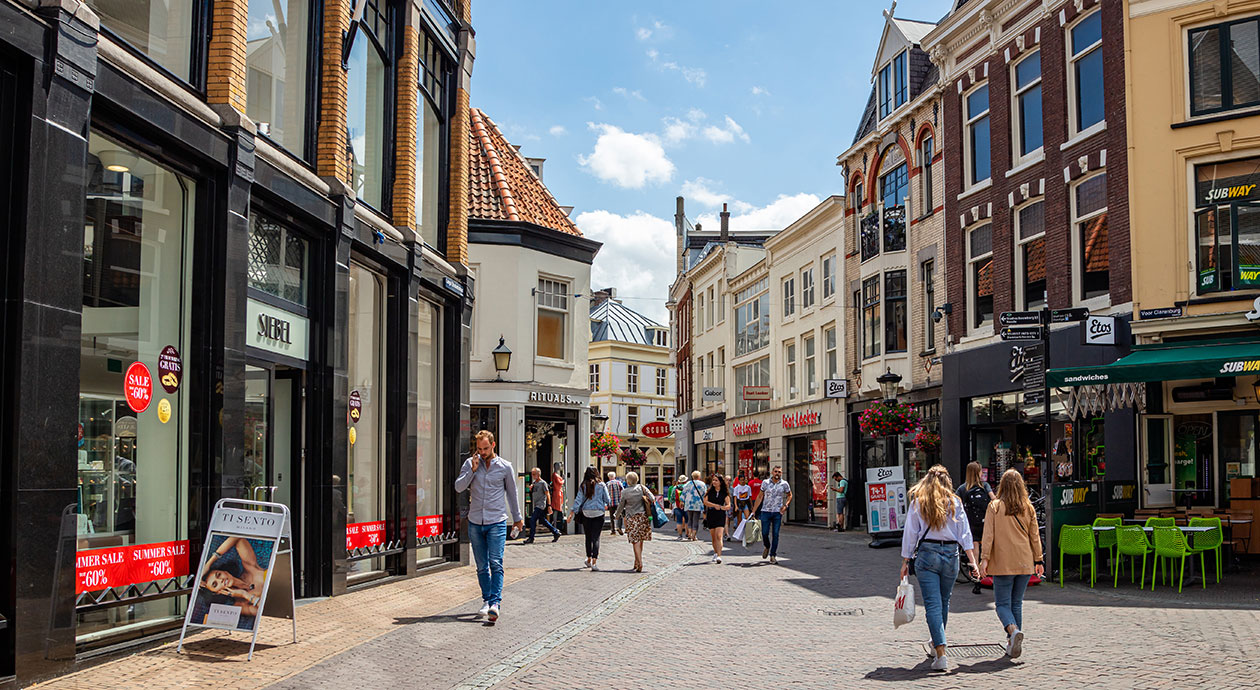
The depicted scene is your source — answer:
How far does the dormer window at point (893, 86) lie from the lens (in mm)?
31078

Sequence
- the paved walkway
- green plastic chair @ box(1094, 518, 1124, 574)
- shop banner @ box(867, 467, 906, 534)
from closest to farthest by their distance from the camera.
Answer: the paved walkway → green plastic chair @ box(1094, 518, 1124, 574) → shop banner @ box(867, 467, 906, 534)

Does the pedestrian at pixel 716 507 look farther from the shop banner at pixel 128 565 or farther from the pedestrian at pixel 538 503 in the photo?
the shop banner at pixel 128 565

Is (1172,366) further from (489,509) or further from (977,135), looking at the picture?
(977,135)

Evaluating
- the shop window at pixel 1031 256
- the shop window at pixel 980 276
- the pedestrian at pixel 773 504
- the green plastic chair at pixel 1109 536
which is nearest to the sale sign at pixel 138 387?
the green plastic chair at pixel 1109 536

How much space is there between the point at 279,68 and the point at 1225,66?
586 inches

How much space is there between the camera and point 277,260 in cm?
1241

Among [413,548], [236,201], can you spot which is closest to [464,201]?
[413,548]

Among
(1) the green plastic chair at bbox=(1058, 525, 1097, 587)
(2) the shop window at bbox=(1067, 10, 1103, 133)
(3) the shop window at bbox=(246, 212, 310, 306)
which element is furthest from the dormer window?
(3) the shop window at bbox=(246, 212, 310, 306)

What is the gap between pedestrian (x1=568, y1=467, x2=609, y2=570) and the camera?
62.0 feet

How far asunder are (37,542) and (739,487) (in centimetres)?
2695

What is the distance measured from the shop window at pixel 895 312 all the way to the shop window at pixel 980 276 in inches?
169

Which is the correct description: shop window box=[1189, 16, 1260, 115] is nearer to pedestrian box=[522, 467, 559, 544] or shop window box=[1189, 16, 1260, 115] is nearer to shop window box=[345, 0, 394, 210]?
shop window box=[345, 0, 394, 210]

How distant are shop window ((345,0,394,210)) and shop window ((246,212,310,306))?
1.91 m

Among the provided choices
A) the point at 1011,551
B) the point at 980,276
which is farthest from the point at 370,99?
the point at 980,276
